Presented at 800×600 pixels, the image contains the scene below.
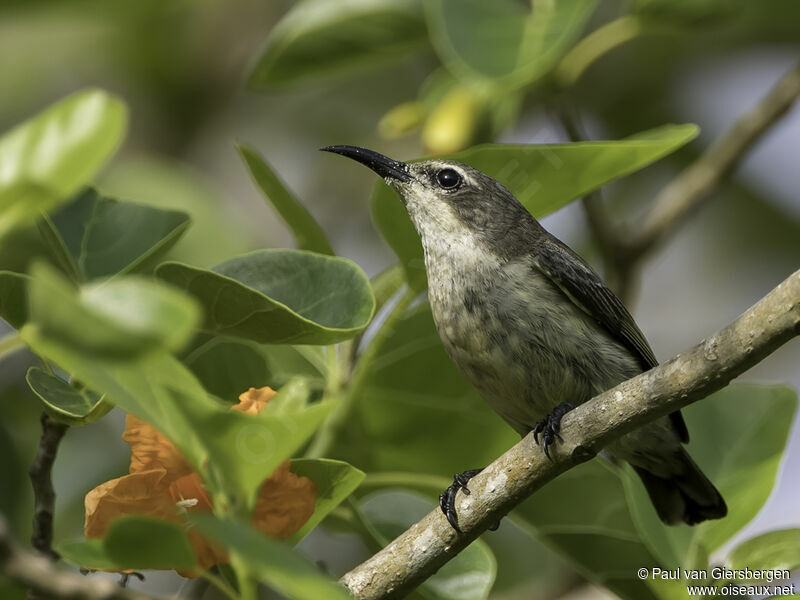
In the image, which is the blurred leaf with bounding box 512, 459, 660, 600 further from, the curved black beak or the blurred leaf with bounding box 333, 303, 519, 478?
the curved black beak

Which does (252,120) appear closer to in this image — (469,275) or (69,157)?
(469,275)

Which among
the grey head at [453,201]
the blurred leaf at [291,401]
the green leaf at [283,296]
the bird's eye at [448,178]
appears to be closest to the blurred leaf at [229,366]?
the green leaf at [283,296]

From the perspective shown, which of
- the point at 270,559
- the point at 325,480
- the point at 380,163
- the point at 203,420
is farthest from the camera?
the point at 380,163

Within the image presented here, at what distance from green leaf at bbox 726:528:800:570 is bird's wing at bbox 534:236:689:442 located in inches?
47.2

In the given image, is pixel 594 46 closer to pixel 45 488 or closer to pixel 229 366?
pixel 229 366

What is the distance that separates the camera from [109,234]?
2893mm

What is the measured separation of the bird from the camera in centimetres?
398

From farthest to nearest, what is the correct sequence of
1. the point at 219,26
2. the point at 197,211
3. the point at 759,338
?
the point at 219,26
the point at 197,211
the point at 759,338

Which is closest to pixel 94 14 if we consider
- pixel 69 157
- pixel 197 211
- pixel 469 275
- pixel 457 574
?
pixel 197 211

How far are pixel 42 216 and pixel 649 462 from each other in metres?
3.18

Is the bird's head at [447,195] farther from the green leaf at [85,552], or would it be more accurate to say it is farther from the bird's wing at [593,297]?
the green leaf at [85,552]

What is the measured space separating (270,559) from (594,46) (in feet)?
11.5

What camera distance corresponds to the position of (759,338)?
2275 millimetres

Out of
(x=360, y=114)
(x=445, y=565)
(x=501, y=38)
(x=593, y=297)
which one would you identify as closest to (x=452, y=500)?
(x=445, y=565)
